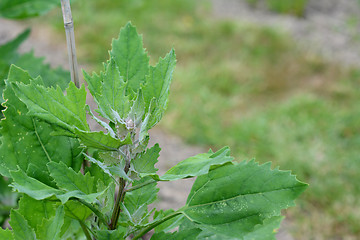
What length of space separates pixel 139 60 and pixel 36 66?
63cm

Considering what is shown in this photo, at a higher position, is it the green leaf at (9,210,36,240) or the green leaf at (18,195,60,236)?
the green leaf at (18,195,60,236)

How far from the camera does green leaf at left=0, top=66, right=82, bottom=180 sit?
27.6 inches

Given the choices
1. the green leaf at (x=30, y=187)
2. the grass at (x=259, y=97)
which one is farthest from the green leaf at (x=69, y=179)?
the grass at (x=259, y=97)

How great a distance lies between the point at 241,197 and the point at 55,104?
312mm

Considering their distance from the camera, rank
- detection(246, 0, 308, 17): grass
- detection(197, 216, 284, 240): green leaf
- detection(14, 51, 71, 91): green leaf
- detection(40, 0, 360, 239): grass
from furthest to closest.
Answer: detection(246, 0, 308, 17): grass < detection(40, 0, 360, 239): grass < detection(14, 51, 71, 91): green leaf < detection(197, 216, 284, 240): green leaf

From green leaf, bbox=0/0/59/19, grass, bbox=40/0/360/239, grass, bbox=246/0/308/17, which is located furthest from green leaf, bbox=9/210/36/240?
grass, bbox=246/0/308/17

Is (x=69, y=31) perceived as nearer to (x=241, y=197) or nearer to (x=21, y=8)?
(x=241, y=197)

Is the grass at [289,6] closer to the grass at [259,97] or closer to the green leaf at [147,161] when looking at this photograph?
the grass at [259,97]

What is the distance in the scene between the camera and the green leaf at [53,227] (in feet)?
2.17

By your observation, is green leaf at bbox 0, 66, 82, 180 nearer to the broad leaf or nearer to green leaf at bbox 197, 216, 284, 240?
the broad leaf

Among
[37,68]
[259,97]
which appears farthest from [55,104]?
[259,97]

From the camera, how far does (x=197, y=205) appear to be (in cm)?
73

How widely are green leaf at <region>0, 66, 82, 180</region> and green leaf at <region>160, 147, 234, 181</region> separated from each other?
217 millimetres

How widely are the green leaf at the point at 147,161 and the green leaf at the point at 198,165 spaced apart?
4 cm
